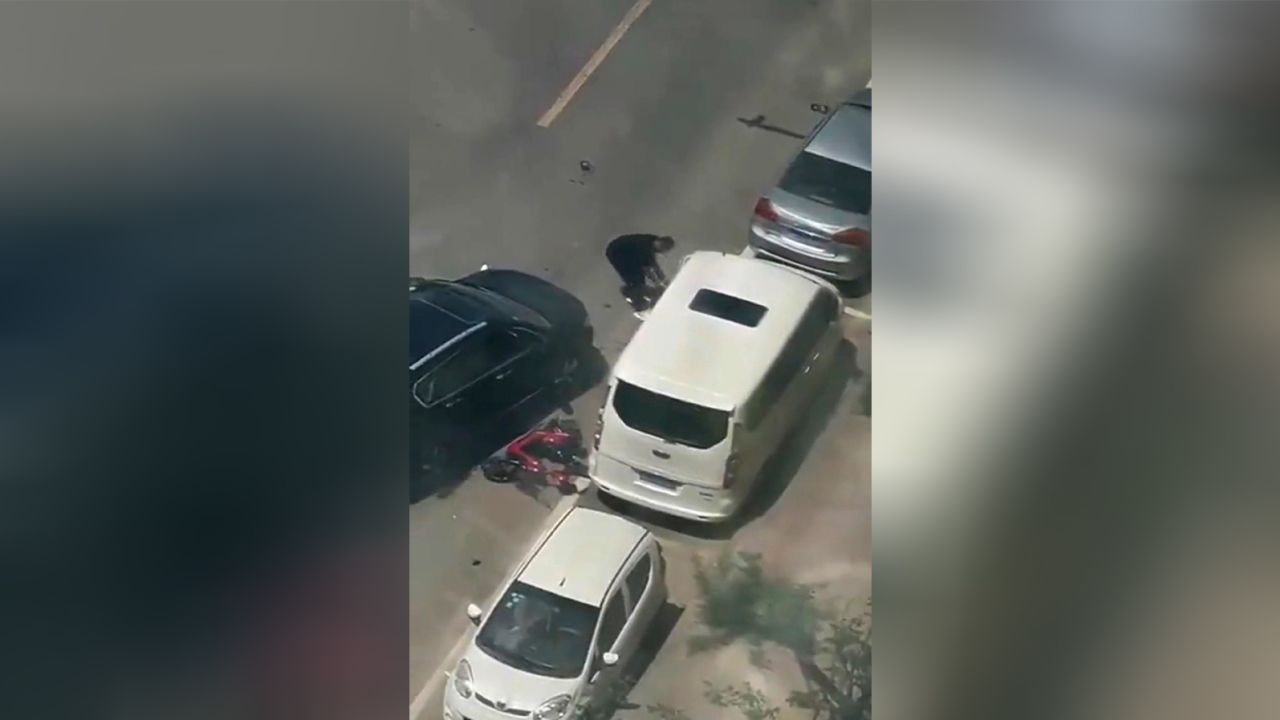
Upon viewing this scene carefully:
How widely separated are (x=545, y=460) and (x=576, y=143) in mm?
371

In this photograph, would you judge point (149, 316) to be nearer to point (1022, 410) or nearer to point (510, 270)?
point (510, 270)

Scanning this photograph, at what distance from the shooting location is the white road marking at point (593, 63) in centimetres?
123

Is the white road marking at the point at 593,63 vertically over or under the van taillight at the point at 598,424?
over

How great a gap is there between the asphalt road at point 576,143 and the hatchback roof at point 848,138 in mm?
22

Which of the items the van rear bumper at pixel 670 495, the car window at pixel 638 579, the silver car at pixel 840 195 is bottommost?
the car window at pixel 638 579

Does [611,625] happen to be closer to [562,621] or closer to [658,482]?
[562,621]

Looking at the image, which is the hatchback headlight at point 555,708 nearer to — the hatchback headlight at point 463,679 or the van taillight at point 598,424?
the hatchback headlight at point 463,679

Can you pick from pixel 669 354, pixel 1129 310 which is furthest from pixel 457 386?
pixel 1129 310

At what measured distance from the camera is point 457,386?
4.00ft

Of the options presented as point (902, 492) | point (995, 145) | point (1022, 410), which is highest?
point (995, 145)

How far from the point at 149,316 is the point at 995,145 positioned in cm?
98

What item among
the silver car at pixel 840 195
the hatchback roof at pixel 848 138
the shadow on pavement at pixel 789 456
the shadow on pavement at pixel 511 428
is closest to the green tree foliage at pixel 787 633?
the shadow on pavement at pixel 789 456

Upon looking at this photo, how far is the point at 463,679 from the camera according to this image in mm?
1186

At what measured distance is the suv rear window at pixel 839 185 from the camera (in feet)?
3.90
